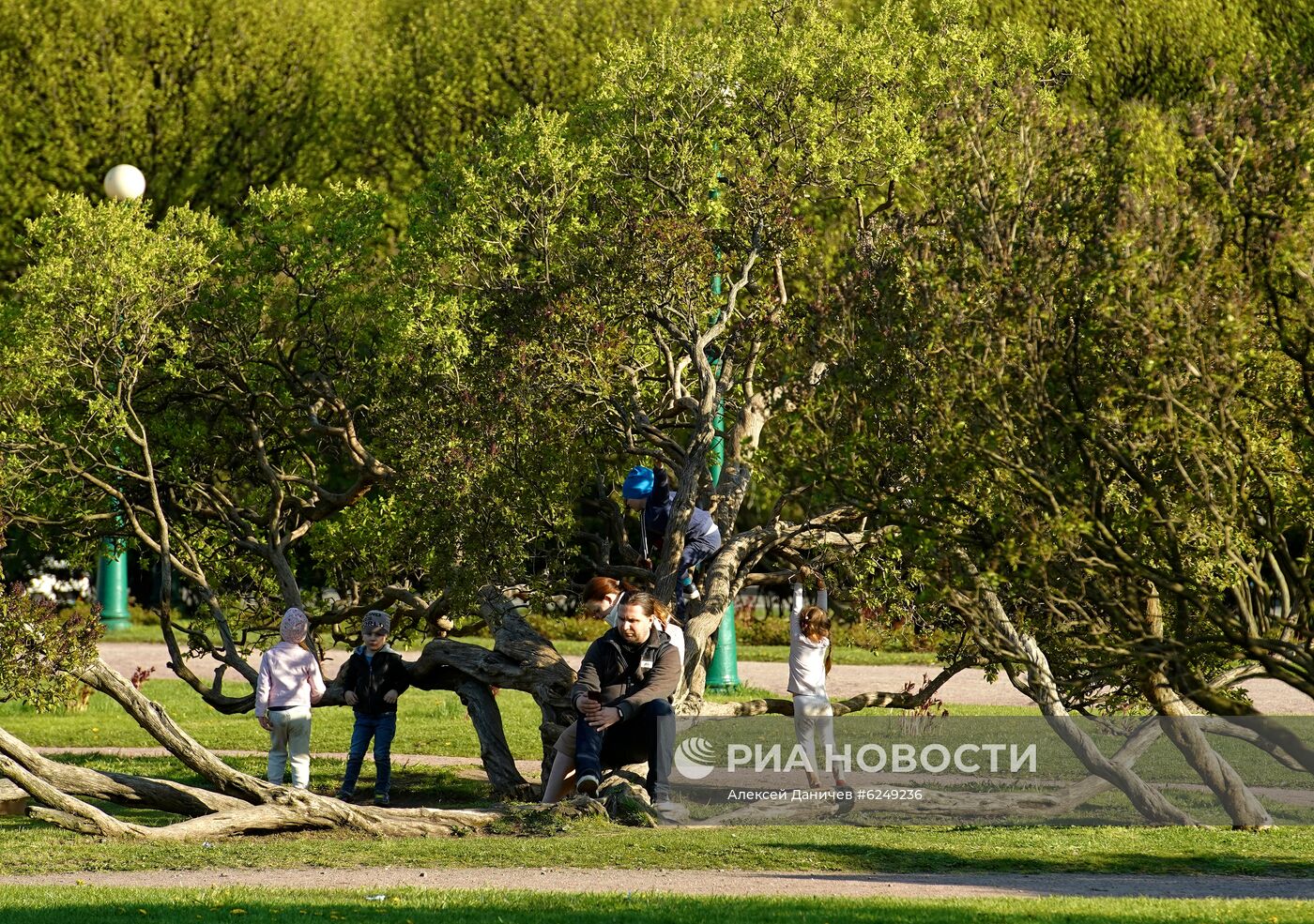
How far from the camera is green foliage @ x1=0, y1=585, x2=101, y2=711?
453 inches

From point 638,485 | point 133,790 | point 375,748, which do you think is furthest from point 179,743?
point 638,485

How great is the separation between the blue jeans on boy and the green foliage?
2.06 metres

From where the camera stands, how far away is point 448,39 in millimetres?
30500

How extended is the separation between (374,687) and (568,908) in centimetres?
532

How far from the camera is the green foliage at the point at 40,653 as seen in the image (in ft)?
37.8

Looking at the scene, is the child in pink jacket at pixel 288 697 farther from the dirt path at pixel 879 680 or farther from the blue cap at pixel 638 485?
the dirt path at pixel 879 680

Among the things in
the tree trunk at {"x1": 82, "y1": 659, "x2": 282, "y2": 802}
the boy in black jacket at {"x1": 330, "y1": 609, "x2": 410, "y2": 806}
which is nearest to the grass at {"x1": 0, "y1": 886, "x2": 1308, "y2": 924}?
the tree trunk at {"x1": 82, "y1": 659, "x2": 282, "y2": 802}

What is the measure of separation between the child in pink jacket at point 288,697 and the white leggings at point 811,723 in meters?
3.53

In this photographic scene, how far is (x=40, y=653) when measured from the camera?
11.6 metres

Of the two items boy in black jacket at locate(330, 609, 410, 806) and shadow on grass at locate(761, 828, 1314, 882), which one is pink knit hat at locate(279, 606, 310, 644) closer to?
boy in black jacket at locate(330, 609, 410, 806)

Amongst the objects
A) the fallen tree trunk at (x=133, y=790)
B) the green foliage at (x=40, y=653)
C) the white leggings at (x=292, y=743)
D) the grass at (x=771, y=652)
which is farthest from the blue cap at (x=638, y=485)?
the grass at (x=771, y=652)

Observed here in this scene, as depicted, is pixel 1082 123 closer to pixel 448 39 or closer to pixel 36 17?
pixel 448 39

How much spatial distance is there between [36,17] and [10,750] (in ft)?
75.2

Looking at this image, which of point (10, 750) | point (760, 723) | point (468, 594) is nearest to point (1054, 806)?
point (760, 723)
